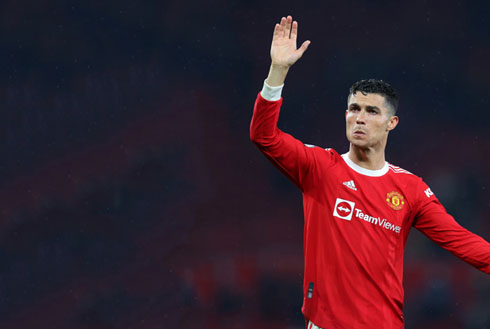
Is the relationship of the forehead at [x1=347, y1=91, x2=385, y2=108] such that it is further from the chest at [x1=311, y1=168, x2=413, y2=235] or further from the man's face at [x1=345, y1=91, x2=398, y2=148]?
the chest at [x1=311, y1=168, x2=413, y2=235]

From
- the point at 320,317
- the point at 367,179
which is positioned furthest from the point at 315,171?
the point at 320,317

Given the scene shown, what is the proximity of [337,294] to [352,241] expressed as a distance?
0.29 m

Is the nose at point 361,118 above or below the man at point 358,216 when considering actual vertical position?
above

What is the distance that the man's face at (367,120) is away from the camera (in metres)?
3.34

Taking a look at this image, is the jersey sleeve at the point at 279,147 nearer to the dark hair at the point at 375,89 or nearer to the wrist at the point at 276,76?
the wrist at the point at 276,76

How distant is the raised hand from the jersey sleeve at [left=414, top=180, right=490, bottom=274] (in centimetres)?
111

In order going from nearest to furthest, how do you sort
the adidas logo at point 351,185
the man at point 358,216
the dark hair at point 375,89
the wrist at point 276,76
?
1. the wrist at point 276,76
2. the man at point 358,216
3. the adidas logo at point 351,185
4. the dark hair at point 375,89

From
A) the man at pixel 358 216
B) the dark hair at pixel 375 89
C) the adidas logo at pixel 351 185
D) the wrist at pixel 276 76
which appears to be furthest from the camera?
the dark hair at pixel 375 89

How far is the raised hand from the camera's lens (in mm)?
2971

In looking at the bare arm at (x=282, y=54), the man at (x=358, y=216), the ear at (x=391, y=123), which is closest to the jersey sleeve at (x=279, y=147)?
the man at (x=358, y=216)

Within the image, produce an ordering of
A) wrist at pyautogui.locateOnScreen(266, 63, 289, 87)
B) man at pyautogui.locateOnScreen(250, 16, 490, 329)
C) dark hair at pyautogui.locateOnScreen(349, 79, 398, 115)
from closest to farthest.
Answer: wrist at pyautogui.locateOnScreen(266, 63, 289, 87) < man at pyautogui.locateOnScreen(250, 16, 490, 329) < dark hair at pyautogui.locateOnScreen(349, 79, 398, 115)

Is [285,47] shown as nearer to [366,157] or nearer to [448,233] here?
[366,157]

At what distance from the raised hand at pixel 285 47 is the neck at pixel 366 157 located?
0.70m

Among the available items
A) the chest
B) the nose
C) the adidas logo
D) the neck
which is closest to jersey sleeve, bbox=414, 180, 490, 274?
the chest
